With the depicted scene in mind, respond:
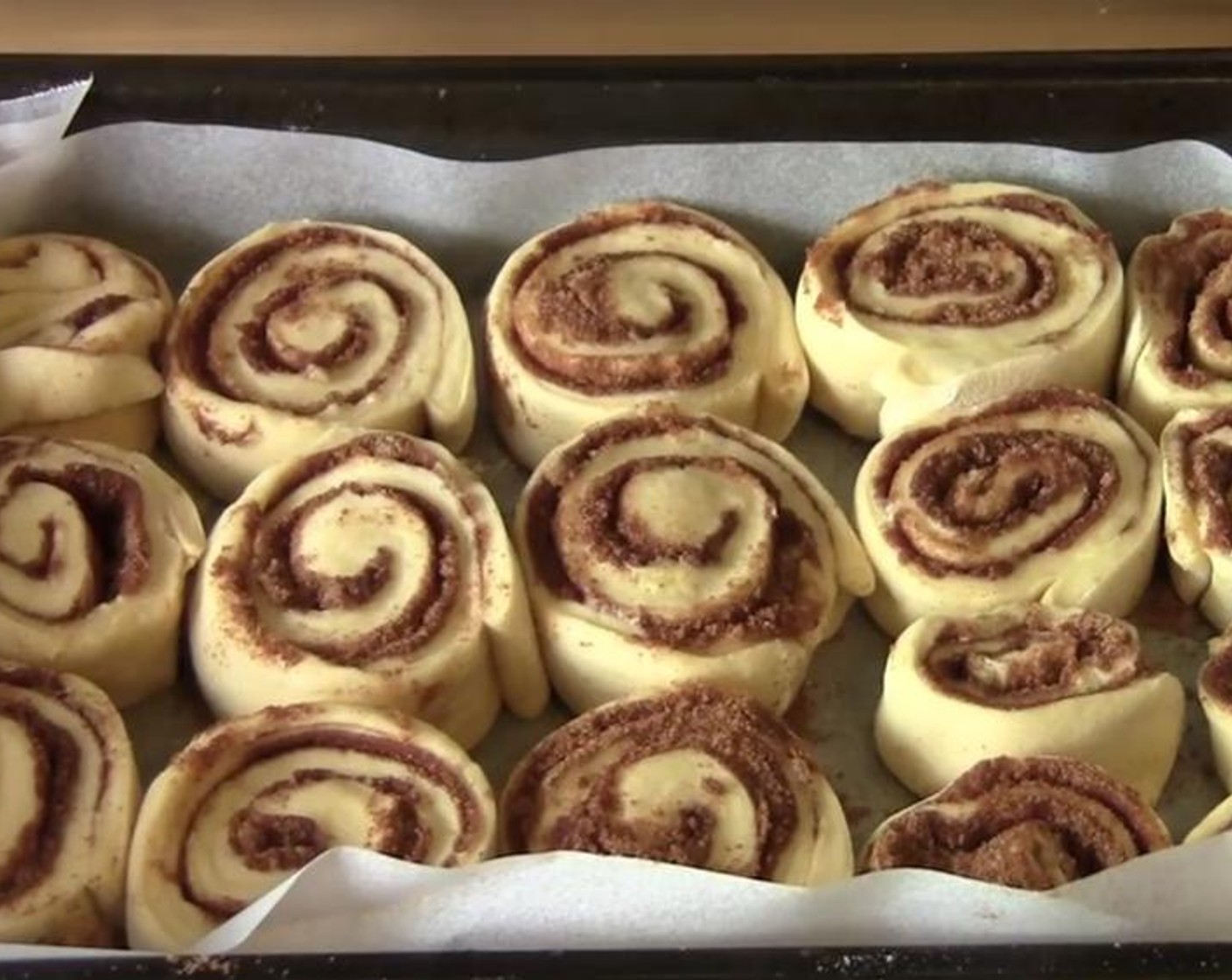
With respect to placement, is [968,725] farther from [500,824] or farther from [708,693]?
[500,824]

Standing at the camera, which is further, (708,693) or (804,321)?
(804,321)

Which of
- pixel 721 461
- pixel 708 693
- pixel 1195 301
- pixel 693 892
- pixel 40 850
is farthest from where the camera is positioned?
pixel 1195 301

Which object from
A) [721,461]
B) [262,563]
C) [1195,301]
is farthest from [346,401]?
[1195,301]

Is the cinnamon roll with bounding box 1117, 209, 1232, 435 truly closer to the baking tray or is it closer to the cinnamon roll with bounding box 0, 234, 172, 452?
the baking tray

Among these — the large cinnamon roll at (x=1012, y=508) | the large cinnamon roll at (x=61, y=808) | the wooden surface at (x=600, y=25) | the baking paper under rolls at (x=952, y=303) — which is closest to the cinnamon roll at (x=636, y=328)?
the baking paper under rolls at (x=952, y=303)

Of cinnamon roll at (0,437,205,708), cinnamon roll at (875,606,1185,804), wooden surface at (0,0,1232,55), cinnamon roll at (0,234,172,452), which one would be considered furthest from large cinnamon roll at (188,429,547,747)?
wooden surface at (0,0,1232,55)

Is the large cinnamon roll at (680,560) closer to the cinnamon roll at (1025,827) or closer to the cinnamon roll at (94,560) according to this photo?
the cinnamon roll at (1025,827)

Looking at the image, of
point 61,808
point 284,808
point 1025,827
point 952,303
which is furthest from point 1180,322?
point 61,808
